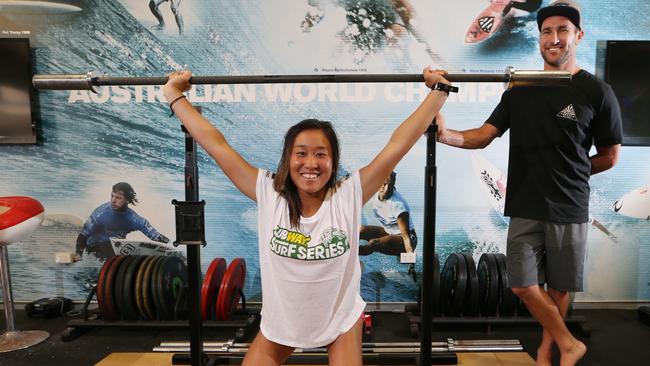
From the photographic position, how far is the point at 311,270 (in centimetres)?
165

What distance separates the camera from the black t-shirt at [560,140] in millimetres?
2139

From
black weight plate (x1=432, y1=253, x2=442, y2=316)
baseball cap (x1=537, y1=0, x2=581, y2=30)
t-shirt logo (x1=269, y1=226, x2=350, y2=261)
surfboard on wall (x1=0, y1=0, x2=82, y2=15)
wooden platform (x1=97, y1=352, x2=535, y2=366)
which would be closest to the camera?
t-shirt logo (x1=269, y1=226, x2=350, y2=261)

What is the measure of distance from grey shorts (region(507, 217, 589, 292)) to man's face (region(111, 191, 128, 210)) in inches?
118

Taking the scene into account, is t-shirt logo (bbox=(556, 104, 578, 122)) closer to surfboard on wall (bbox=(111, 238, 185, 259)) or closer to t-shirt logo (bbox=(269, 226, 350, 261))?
t-shirt logo (bbox=(269, 226, 350, 261))

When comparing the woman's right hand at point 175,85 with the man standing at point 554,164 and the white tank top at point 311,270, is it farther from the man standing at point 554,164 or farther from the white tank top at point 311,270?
the man standing at point 554,164

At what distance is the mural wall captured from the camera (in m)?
3.34

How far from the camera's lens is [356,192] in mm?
1775

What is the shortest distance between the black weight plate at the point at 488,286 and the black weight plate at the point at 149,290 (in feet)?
7.93

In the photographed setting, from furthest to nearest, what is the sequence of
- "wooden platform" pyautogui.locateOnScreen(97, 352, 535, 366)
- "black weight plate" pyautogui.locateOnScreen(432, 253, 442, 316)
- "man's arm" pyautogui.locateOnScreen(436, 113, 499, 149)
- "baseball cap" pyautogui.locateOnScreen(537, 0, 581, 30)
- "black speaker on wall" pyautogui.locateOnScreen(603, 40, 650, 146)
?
1. "black speaker on wall" pyautogui.locateOnScreen(603, 40, 650, 146)
2. "black weight plate" pyautogui.locateOnScreen(432, 253, 442, 316)
3. "wooden platform" pyautogui.locateOnScreen(97, 352, 535, 366)
4. "man's arm" pyautogui.locateOnScreen(436, 113, 499, 149)
5. "baseball cap" pyautogui.locateOnScreen(537, 0, 581, 30)

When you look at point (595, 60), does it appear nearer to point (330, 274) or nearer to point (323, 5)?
point (323, 5)

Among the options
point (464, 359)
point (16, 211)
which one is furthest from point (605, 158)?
point (16, 211)

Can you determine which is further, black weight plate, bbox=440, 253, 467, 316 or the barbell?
black weight plate, bbox=440, 253, 467, 316

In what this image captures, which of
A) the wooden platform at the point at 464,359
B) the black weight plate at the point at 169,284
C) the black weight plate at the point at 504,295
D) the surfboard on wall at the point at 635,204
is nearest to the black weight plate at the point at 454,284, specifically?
the black weight plate at the point at 504,295

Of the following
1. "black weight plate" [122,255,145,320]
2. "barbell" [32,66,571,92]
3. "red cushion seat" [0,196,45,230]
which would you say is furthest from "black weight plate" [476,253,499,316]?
"red cushion seat" [0,196,45,230]
